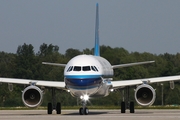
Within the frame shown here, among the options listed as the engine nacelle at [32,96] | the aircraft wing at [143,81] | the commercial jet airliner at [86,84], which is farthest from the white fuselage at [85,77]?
the engine nacelle at [32,96]

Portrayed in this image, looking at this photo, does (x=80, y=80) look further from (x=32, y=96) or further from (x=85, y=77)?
(x=32, y=96)

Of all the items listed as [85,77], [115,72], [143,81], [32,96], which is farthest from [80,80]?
[115,72]

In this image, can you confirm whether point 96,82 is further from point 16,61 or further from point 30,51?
point 30,51

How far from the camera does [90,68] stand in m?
33.8

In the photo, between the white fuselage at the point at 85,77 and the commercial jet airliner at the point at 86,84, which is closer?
the white fuselage at the point at 85,77

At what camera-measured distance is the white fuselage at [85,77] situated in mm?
32781

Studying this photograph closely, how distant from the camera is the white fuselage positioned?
108ft

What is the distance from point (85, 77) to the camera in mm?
32844

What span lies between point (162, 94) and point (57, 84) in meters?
26.5

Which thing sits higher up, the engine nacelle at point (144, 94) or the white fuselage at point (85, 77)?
the white fuselage at point (85, 77)

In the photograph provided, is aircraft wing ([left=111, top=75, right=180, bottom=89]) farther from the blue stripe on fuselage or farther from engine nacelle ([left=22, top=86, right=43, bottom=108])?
engine nacelle ([left=22, top=86, right=43, bottom=108])

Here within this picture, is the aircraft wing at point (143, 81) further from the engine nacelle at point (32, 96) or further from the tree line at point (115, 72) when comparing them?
the tree line at point (115, 72)

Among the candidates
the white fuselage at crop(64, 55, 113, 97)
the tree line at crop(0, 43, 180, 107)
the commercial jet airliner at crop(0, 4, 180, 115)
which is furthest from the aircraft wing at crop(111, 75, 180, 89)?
the tree line at crop(0, 43, 180, 107)

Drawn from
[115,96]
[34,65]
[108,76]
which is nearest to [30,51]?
[34,65]
